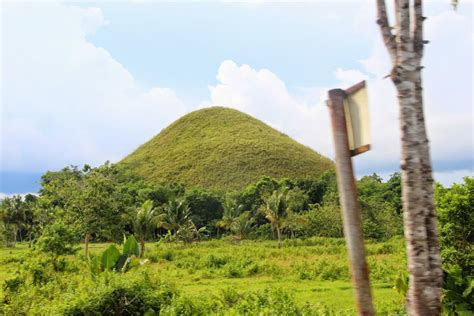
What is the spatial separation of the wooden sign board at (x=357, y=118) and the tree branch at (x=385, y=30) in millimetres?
779

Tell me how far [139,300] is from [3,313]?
2563 mm

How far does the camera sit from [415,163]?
271 cm

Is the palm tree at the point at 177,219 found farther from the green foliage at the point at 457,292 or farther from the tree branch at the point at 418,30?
the tree branch at the point at 418,30

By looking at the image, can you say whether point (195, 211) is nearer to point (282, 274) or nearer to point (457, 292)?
point (282, 274)

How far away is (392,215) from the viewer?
39.2 meters

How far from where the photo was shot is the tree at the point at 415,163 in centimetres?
258

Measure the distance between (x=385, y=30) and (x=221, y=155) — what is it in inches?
2989

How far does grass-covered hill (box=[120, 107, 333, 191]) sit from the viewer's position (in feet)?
235

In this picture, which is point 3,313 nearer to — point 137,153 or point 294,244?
point 294,244

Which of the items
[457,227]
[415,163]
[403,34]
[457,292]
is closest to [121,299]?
[457,292]

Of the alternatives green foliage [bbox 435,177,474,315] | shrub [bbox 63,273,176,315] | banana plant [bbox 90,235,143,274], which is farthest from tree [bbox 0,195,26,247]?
green foliage [bbox 435,177,474,315]

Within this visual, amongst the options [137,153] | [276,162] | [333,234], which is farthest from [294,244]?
[137,153]

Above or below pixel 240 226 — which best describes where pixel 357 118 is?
above

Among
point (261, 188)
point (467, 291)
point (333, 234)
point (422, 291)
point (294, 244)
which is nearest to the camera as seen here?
point (422, 291)
